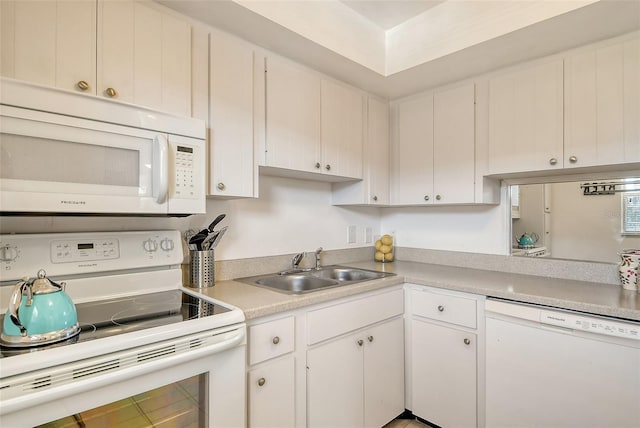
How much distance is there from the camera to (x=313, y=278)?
215cm

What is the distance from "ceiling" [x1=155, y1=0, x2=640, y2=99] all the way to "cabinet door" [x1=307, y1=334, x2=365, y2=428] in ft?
5.14

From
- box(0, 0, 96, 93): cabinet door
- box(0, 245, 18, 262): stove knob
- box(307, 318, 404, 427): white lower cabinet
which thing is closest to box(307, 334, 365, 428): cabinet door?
box(307, 318, 404, 427): white lower cabinet

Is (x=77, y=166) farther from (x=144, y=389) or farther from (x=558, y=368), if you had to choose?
(x=558, y=368)

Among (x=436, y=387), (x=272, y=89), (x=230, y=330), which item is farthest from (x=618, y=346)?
(x=272, y=89)

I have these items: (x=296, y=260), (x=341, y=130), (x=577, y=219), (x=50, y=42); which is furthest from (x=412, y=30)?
(x=50, y=42)

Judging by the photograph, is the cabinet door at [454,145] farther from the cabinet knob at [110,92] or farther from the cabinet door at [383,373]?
the cabinet knob at [110,92]

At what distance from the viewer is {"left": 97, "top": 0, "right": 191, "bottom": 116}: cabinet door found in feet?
4.18

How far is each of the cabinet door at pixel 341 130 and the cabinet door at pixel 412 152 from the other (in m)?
0.37

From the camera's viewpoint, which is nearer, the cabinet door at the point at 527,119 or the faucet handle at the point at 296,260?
the cabinet door at the point at 527,119

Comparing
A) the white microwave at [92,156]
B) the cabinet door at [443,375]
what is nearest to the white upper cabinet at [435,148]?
the cabinet door at [443,375]

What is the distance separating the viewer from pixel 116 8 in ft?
4.25

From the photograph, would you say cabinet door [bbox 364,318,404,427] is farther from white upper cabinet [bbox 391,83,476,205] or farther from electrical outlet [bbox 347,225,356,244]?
white upper cabinet [bbox 391,83,476,205]

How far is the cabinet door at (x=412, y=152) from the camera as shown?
2.37 meters

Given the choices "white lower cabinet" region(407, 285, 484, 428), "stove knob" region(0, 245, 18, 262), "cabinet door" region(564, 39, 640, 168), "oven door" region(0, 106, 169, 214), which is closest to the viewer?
"oven door" region(0, 106, 169, 214)
